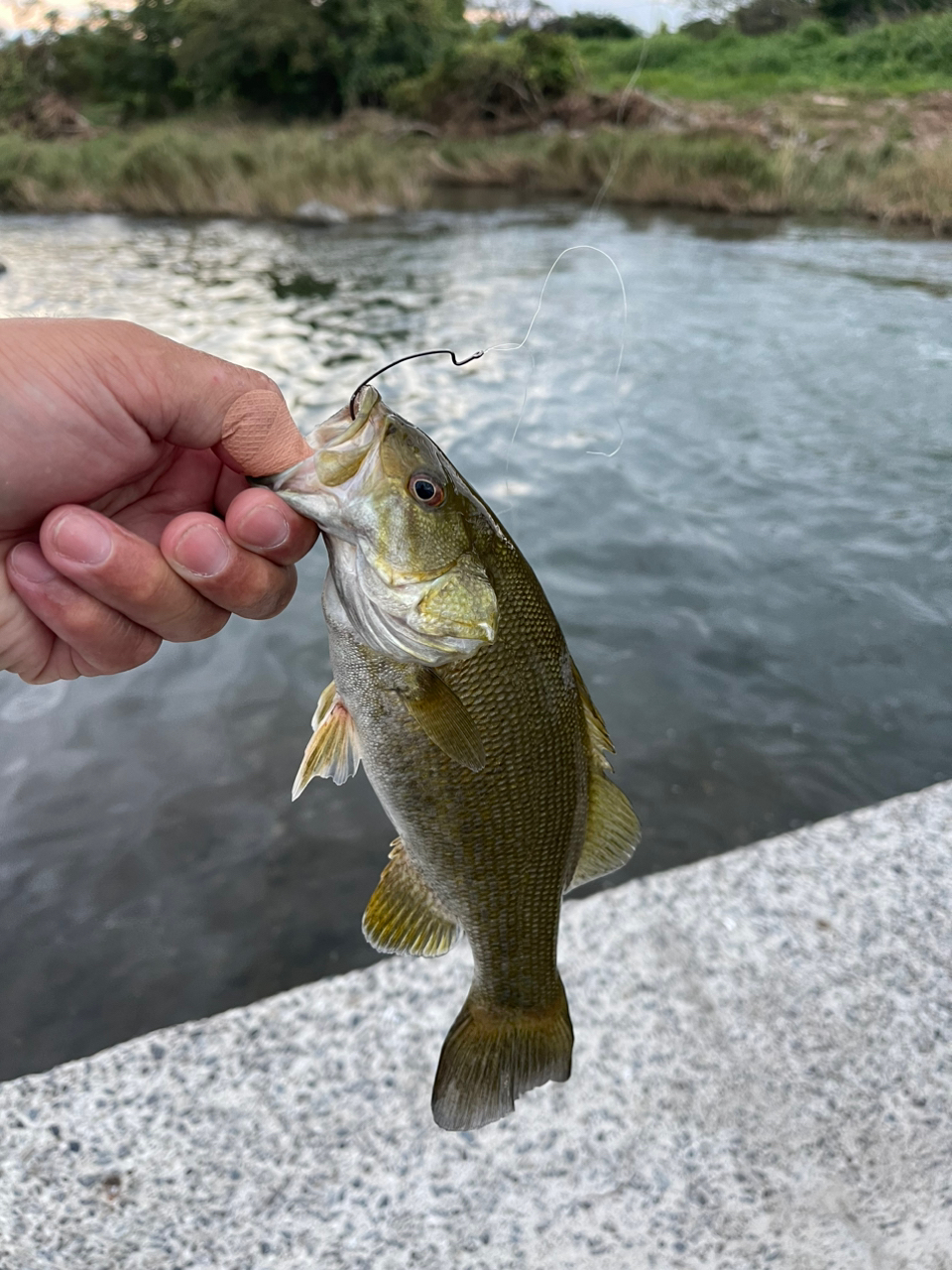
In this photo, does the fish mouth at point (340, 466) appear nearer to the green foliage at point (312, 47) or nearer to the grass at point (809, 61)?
the grass at point (809, 61)

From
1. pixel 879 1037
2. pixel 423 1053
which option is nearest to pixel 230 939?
pixel 423 1053

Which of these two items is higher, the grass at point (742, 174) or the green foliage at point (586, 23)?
the green foliage at point (586, 23)

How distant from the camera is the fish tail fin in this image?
5.30 ft

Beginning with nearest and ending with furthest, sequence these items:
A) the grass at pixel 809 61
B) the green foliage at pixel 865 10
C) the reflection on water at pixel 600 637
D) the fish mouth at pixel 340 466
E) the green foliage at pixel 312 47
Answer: the fish mouth at pixel 340 466
the reflection on water at pixel 600 637
the green foliage at pixel 865 10
the grass at pixel 809 61
the green foliage at pixel 312 47

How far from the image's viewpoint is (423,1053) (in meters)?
2.29

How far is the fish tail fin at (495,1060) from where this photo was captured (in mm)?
1615

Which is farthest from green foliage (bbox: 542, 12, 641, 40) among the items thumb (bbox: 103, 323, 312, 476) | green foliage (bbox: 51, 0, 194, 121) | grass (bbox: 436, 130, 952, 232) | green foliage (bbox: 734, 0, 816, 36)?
green foliage (bbox: 51, 0, 194, 121)

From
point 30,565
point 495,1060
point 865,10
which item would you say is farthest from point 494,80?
point 495,1060

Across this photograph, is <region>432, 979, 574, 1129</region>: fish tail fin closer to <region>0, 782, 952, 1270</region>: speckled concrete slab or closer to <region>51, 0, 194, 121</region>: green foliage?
<region>0, 782, 952, 1270</region>: speckled concrete slab

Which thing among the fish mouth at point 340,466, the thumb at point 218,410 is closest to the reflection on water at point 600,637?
the thumb at point 218,410

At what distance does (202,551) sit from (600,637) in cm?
437

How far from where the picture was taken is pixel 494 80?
2697cm

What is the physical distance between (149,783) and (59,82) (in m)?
50.0

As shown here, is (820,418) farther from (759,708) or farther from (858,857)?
(858,857)
